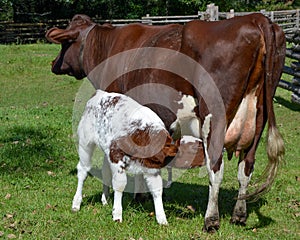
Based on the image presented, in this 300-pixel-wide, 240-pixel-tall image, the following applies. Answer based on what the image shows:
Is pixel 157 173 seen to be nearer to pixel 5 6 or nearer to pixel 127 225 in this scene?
pixel 127 225

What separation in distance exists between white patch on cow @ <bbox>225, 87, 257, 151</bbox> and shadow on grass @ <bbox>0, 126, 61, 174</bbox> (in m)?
3.72

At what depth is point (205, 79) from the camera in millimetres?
5422

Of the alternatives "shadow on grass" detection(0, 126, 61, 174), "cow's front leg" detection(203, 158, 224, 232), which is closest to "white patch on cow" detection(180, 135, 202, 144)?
"cow's front leg" detection(203, 158, 224, 232)

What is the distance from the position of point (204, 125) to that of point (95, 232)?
1513mm

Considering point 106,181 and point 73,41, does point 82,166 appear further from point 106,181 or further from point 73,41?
point 73,41

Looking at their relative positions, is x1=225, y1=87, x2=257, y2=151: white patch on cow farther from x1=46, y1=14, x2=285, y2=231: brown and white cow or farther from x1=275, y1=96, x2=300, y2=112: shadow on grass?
x1=275, y1=96, x2=300, y2=112: shadow on grass

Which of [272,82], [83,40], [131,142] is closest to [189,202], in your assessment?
[131,142]

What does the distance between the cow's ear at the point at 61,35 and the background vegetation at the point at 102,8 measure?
3136 centimetres

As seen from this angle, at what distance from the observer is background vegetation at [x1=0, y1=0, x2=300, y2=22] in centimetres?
3894

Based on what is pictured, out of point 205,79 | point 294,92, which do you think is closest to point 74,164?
point 205,79

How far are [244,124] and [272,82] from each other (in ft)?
1.69

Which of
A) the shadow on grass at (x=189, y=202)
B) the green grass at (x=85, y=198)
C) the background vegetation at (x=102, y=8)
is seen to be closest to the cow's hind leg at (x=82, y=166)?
the green grass at (x=85, y=198)

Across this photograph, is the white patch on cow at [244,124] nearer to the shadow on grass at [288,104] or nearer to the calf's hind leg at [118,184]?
the calf's hind leg at [118,184]

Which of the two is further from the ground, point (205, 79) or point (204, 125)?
point (205, 79)
